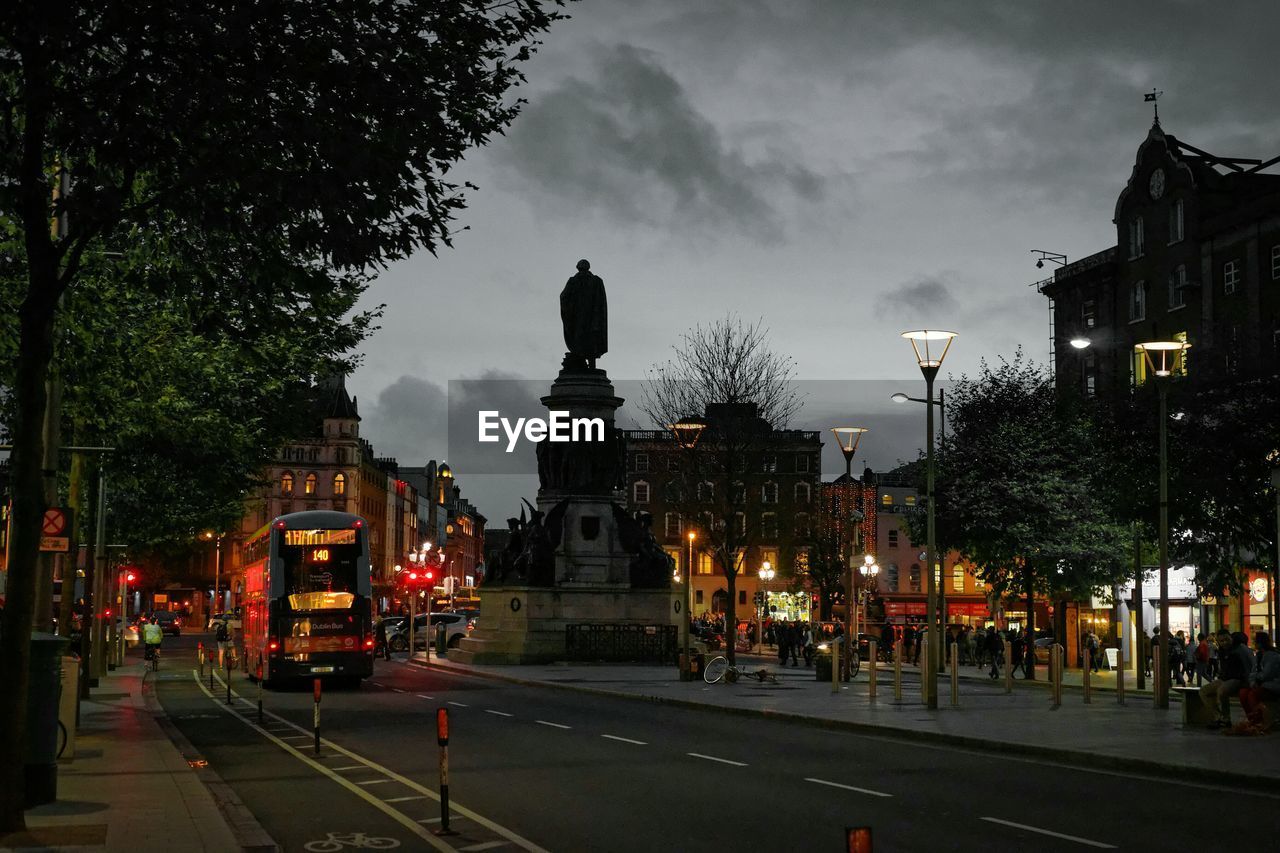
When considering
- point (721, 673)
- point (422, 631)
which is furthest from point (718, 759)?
point (422, 631)

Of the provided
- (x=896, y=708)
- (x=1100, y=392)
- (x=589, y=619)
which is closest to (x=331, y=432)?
(x=589, y=619)

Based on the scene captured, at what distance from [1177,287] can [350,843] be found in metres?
53.4

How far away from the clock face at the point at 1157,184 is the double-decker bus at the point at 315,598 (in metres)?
39.8

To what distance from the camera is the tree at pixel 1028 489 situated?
45.8m

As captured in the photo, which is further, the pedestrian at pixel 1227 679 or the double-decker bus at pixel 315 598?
the double-decker bus at pixel 315 598

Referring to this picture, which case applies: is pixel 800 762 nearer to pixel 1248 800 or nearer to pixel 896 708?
pixel 1248 800

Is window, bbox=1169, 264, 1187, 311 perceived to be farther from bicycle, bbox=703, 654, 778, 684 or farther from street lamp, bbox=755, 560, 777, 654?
bicycle, bbox=703, 654, 778, 684

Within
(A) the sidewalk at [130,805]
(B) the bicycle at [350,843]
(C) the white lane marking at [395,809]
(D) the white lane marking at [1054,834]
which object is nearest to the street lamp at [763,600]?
(C) the white lane marking at [395,809]

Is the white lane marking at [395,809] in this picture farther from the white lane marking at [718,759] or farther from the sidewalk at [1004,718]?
the sidewalk at [1004,718]

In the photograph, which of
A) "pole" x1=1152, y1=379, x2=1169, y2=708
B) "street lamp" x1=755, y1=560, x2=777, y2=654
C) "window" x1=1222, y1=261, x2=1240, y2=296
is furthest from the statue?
"street lamp" x1=755, y1=560, x2=777, y2=654

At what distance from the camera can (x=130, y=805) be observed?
13.1 m

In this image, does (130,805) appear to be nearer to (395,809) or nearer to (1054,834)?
(395,809)

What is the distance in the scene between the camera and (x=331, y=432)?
441 feet

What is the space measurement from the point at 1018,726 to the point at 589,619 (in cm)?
2577
